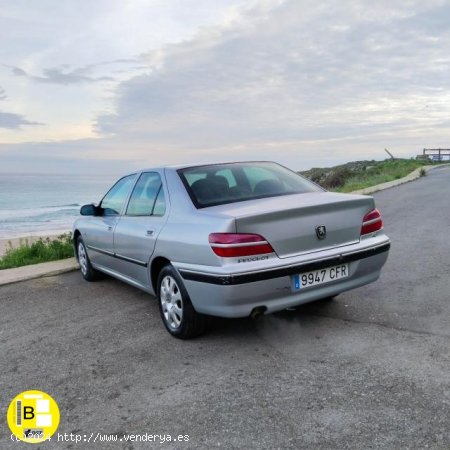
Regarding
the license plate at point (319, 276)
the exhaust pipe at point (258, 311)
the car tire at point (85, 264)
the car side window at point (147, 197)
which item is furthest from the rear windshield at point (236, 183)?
the car tire at point (85, 264)

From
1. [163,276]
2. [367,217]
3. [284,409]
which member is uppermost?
[367,217]

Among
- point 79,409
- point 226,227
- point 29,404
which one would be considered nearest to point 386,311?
point 226,227

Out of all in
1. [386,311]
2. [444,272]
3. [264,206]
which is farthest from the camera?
[444,272]

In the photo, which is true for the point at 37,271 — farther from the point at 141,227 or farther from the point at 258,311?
the point at 258,311

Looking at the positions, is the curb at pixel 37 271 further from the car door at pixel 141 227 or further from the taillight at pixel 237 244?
the taillight at pixel 237 244

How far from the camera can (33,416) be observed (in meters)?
3.12

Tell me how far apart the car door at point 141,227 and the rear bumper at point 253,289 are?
0.70 meters

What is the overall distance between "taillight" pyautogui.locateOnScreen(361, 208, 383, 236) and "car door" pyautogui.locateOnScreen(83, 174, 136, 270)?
103 inches

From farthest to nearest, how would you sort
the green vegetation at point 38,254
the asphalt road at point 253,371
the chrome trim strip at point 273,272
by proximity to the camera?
the green vegetation at point 38,254
the chrome trim strip at point 273,272
the asphalt road at point 253,371

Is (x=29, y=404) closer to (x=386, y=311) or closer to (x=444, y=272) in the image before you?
(x=386, y=311)

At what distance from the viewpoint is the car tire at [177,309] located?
157 inches

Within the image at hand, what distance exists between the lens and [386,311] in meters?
4.53

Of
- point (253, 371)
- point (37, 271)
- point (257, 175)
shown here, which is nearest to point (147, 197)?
point (257, 175)

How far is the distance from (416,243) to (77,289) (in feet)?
17.2
